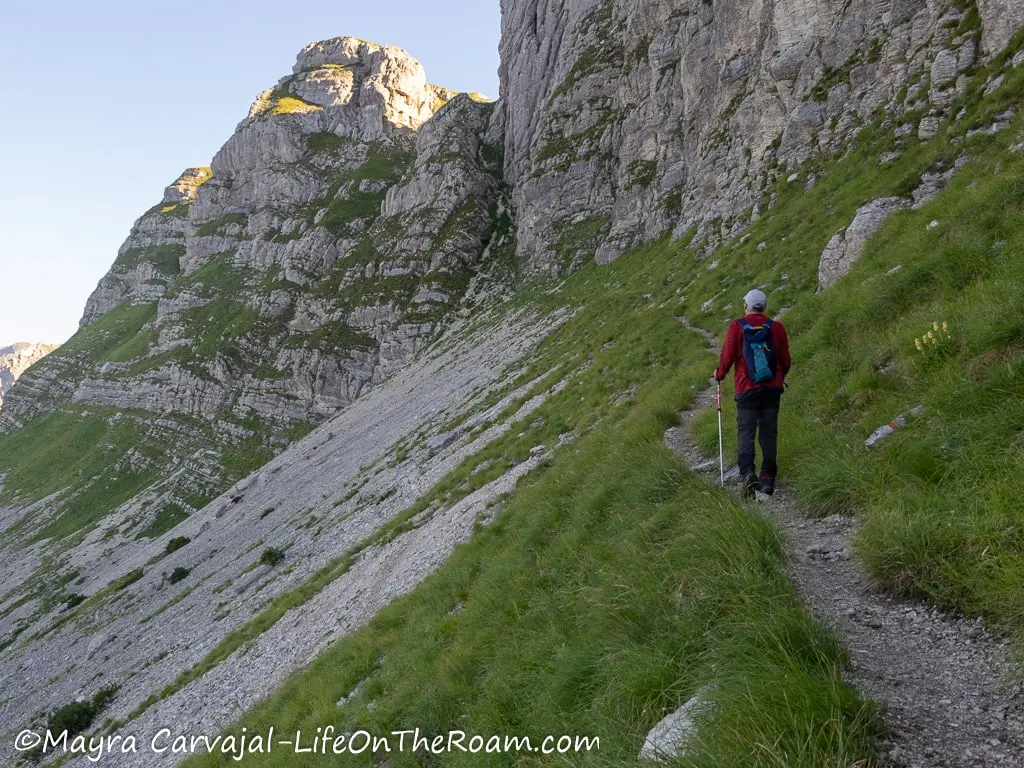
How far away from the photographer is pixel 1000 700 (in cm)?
337

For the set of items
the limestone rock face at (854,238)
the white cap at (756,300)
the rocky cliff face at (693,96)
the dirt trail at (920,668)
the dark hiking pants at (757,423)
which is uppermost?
the rocky cliff face at (693,96)

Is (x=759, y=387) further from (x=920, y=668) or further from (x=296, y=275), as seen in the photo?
(x=296, y=275)

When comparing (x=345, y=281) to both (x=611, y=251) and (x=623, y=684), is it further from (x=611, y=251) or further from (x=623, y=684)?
(x=623, y=684)

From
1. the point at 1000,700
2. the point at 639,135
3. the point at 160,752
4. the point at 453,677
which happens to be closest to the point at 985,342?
the point at 1000,700

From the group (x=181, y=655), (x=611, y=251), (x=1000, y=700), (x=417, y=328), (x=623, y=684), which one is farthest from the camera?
(x=417, y=328)

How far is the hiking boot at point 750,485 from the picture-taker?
7602 millimetres

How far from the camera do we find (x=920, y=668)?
387cm

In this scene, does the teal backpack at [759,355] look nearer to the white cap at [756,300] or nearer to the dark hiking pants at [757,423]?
the dark hiking pants at [757,423]

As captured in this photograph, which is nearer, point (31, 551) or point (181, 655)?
point (181, 655)

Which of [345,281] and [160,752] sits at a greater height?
[345,281]

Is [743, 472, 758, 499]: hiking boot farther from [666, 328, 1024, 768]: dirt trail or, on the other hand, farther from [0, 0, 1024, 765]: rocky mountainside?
[0, 0, 1024, 765]: rocky mountainside

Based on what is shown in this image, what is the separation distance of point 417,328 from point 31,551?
7597 cm

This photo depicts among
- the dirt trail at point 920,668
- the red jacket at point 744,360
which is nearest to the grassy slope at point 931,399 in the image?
the dirt trail at point 920,668

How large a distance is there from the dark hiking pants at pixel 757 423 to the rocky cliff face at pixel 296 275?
3579 inches
